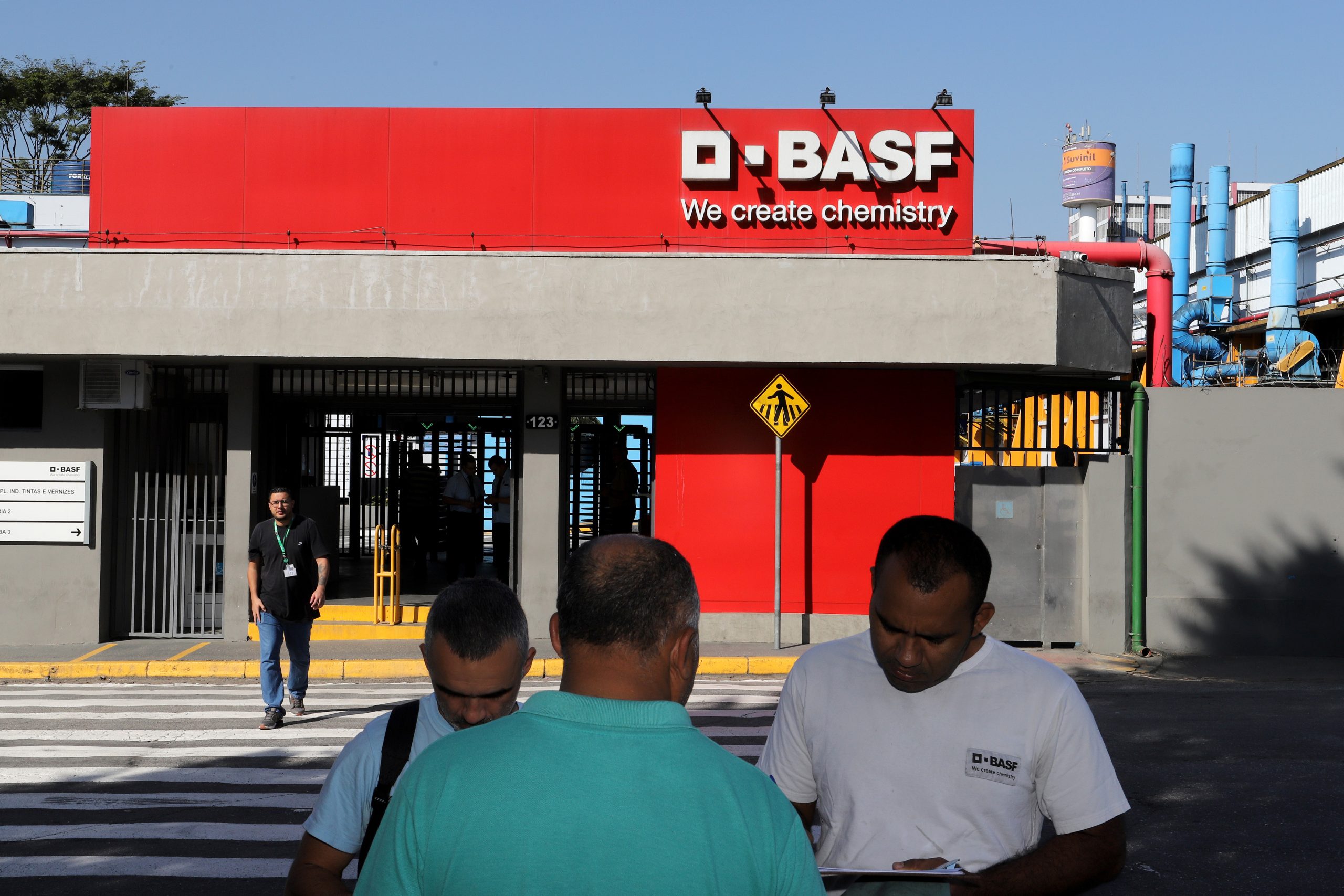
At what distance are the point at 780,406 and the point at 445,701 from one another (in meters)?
10.7

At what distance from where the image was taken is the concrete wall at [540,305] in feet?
45.3

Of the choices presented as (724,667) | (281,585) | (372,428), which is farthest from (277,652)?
(372,428)

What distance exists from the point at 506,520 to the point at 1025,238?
7.78 metres

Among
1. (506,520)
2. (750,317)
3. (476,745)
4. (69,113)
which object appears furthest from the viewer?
(69,113)

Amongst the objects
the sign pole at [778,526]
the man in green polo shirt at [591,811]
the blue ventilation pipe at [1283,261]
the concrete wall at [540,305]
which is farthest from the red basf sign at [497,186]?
the blue ventilation pipe at [1283,261]

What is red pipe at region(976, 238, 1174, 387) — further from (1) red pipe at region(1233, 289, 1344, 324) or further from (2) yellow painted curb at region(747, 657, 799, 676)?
(1) red pipe at region(1233, 289, 1344, 324)

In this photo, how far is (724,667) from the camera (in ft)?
43.6

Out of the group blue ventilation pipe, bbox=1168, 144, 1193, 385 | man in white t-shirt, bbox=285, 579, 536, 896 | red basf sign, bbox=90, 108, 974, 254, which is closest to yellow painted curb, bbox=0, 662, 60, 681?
red basf sign, bbox=90, 108, 974, 254

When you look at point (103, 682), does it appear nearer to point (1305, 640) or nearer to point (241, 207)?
point (241, 207)

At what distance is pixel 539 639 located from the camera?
14.7 metres

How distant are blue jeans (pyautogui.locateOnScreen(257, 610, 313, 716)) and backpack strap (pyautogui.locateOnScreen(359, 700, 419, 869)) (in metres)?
7.04

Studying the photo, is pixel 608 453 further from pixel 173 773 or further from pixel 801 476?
pixel 173 773

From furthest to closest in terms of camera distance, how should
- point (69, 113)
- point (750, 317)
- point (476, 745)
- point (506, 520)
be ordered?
1. point (69, 113)
2. point (506, 520)
3. point (750, 317)
4. point (476, 745)

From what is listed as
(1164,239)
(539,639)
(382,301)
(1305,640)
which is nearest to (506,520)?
(539,639)
